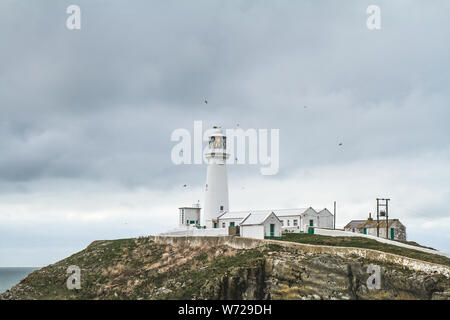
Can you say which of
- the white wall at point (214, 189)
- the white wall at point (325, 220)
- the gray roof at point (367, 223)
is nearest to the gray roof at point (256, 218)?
the white wall at point (214, 189)

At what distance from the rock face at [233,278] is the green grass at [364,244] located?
13.6ft

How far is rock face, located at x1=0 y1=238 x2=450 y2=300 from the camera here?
36.2 meters

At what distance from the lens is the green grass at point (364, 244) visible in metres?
41.6

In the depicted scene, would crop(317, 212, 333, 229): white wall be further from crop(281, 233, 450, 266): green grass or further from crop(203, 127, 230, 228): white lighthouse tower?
crop(203, 127, 230, 228): white lighthouse tower

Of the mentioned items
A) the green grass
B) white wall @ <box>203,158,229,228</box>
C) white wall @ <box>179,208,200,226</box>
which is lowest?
the green grass

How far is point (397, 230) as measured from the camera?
62.5m

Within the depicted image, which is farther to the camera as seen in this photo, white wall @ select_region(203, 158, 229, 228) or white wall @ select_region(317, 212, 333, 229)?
white wall @ select_region(317, 212, 333, 229)

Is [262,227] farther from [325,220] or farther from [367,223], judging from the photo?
[367,223]

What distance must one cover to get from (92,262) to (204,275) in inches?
644

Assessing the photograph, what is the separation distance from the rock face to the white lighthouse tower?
817cm

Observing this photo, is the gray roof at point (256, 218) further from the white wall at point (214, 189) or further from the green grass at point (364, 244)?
the white wall at point (214, 189)

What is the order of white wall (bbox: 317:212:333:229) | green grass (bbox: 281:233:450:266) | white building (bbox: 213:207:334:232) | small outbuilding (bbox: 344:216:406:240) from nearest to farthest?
1. green grass (bbox: 281:233:450:266)
2. white building (bbox: 213:207:334:232)
3. white wall (bbox: 317:212:333:229)
4. small outbuilding (bbox: 344:216:406:240)

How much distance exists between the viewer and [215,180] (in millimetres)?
57594

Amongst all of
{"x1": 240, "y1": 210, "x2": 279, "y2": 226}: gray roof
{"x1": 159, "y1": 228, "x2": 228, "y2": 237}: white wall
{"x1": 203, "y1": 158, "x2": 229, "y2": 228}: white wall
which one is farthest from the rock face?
{"x1": 203, "y1": 158, "x2": 229, "y2": 228}: white wall
